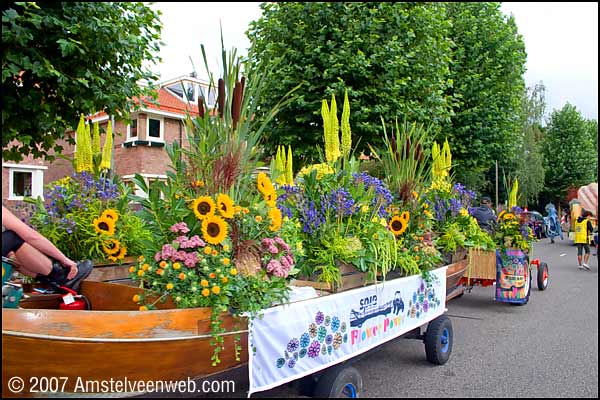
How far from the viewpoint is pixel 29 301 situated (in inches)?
116

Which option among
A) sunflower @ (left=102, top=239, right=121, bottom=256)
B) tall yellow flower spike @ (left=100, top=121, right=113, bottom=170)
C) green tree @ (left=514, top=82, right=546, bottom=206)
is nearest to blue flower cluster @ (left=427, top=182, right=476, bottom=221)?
sunflower @ (left=102, top=239, right=121, bottom=256)

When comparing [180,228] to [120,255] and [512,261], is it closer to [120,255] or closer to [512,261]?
[120,255]

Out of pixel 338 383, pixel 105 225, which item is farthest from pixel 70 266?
pixel 338 383

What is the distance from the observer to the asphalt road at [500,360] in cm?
429

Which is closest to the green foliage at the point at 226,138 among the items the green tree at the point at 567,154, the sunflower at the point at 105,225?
the sunflower at the point at 105,225

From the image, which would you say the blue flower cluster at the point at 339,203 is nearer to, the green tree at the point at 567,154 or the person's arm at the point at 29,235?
the person's arm at the point at 29,235

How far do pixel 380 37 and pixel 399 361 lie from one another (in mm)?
6055

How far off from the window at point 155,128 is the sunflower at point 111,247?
17.3 m

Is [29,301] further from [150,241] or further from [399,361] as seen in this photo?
[399,361]

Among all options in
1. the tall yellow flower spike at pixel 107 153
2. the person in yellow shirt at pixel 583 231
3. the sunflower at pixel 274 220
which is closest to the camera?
the sunflower at pixel 274 220

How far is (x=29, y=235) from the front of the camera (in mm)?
2668

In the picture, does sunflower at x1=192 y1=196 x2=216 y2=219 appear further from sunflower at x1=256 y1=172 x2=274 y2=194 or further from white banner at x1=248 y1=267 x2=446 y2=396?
white banner at x1=248 y1=267 x2=446 y2=396

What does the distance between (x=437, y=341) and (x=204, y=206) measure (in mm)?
3056

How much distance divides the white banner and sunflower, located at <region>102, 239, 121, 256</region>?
2.01 metres
